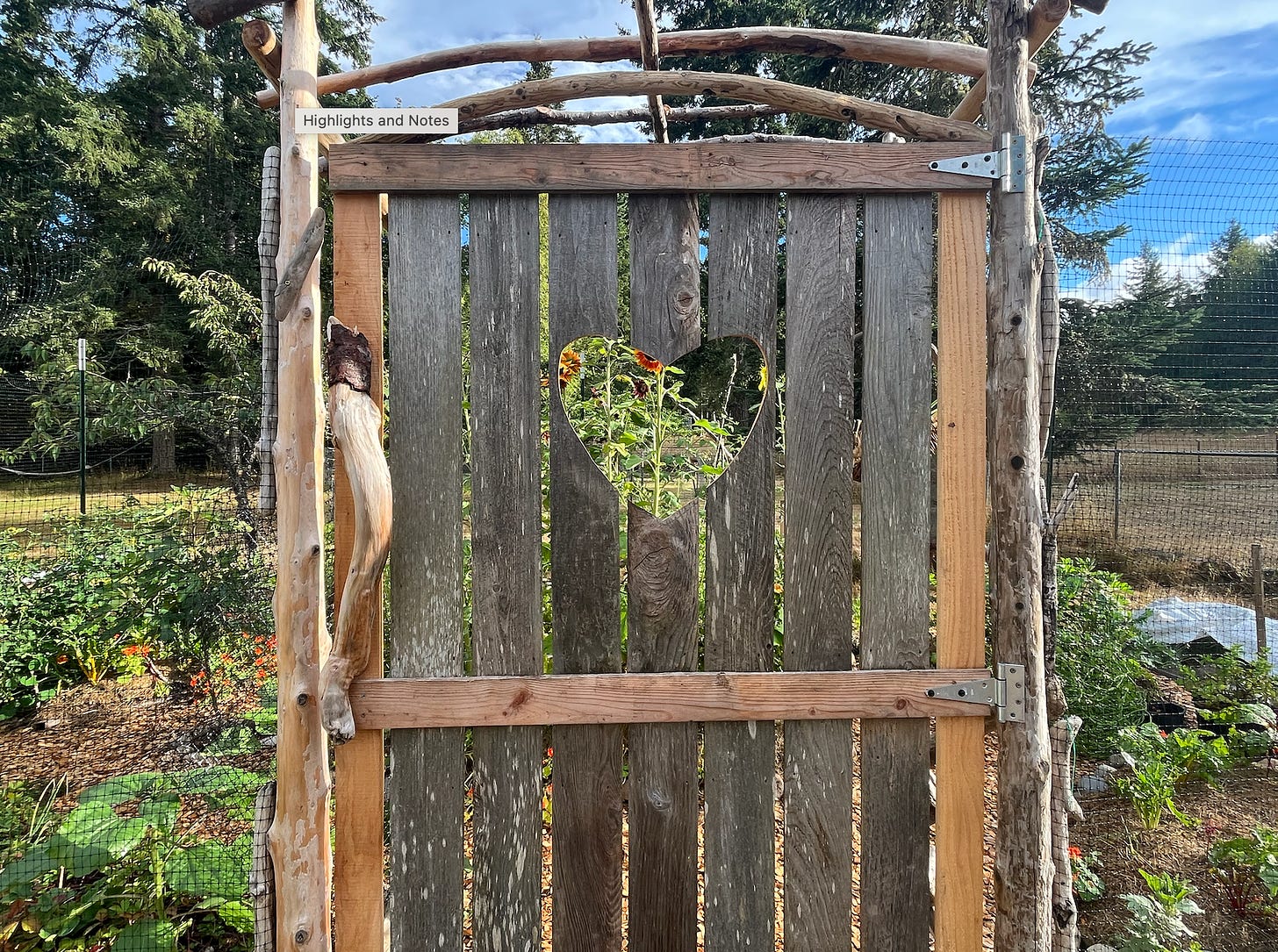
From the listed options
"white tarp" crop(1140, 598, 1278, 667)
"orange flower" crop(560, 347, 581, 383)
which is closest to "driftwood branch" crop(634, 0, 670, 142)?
"orange flower" crop(560, 347, 581, 383)

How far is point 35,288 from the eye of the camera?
1054 cm

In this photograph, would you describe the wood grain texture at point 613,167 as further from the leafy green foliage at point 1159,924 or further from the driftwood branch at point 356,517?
the leafy green foliage at point 1159,924

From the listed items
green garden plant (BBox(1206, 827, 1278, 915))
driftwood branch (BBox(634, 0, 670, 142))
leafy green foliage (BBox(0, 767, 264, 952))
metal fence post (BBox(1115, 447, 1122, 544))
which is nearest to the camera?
driftwood branch (BBox(634, 0, 670, 142))

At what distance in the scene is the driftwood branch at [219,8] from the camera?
1278 millimetres

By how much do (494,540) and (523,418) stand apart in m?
0.28

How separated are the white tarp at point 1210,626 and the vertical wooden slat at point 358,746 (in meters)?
4.55

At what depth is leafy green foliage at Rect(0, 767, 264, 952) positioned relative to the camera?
66.2 inches

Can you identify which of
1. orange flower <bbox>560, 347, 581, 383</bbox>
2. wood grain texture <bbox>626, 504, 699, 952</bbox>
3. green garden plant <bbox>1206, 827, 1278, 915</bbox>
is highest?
orange flower <bbox>560, 347, 581, 383</bbox>

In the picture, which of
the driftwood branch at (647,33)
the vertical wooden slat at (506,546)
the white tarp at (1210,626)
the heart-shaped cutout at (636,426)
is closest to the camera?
the vertical wooden slat at (506,546)

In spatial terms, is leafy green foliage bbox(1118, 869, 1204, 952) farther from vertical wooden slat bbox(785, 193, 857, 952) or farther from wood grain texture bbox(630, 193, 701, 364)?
wood grain texture bbox(630, 193, 701, 364)

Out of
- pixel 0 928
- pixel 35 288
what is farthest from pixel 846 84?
pixel 35 288

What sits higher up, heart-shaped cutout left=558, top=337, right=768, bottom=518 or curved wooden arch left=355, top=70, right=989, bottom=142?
curved wooden arch left=355, top=70, right=989, bottom=142

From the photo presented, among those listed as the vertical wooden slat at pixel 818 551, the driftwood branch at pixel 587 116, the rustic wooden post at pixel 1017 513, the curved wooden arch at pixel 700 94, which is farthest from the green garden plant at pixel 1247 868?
the driftwood branch at pixel 587 116

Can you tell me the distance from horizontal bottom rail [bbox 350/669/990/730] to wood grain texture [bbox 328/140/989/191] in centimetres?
108
